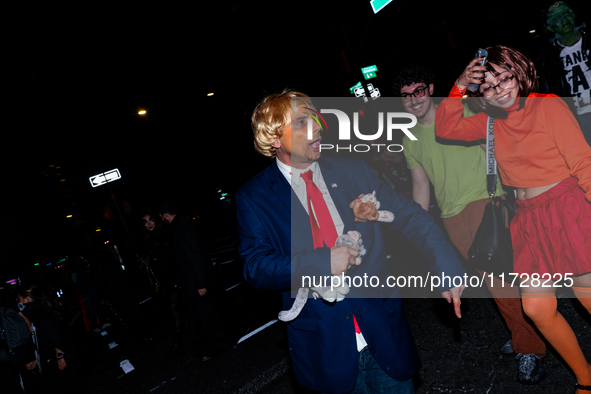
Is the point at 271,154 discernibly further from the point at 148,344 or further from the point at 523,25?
the point at 523,25

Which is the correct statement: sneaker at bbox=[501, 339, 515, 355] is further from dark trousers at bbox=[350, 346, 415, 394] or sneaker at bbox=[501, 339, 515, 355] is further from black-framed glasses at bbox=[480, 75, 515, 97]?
black-framed glasses at bbox=[480, 75, 515, 97]

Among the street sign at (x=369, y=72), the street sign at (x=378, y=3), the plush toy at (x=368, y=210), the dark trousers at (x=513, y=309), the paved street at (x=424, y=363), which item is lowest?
the paved street at (x=424, y=363)

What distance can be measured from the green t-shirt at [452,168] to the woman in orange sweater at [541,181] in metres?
0.57

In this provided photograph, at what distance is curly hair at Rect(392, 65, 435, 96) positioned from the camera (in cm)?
316

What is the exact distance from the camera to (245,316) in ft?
21.3

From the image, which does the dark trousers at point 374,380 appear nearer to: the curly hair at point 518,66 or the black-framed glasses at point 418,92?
the curly hair at point 518,66

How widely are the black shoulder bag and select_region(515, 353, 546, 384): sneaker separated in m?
0.86

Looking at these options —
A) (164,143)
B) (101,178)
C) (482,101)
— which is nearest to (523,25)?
(164,143)

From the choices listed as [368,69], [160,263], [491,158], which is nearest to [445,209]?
[491,158]

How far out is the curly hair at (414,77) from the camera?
10.4 feet

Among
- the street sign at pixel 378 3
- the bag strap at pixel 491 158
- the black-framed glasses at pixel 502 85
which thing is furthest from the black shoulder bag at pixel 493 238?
the street sign at pixel 378 3

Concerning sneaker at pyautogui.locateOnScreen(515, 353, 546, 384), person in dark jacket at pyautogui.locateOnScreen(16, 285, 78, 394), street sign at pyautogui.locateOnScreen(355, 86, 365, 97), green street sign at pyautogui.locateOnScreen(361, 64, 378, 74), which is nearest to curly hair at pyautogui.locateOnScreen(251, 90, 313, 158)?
sneaker at pyautogui.locateOnScreen(515, 353, 546, 384)

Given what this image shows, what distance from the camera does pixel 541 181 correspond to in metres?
2.32

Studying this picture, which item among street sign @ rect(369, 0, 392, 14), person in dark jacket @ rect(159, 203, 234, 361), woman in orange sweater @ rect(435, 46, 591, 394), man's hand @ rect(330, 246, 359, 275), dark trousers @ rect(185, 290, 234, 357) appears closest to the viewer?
man's hand @ rect(330, 246, 359, 275)
